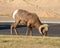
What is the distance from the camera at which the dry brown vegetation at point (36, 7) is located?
172 feet

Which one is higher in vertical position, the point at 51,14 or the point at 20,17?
the point at 20,17

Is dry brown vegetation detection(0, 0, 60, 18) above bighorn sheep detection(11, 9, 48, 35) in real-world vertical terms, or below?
below

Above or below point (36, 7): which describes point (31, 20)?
above

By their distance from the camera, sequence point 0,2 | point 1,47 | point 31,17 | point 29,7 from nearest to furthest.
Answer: point 1,47 < point 31,17 < point 29,7 < point 0,2

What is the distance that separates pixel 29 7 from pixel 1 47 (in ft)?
152

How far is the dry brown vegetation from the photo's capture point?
52537 mm

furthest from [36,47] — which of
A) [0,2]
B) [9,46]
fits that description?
[0,2]

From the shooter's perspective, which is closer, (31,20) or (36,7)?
(31,20)

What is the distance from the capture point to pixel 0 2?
214 ft

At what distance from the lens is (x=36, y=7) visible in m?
58.7

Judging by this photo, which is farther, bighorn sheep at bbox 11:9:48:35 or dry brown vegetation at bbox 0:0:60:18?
dry brown vegetation at bbox 0:0:60:18

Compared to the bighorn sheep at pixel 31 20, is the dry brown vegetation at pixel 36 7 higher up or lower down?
lower down

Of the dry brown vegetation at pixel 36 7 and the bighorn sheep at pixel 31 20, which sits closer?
the bighorn sheep at pixel 31 20

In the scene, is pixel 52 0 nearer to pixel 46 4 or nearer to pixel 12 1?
pixel 46 4
